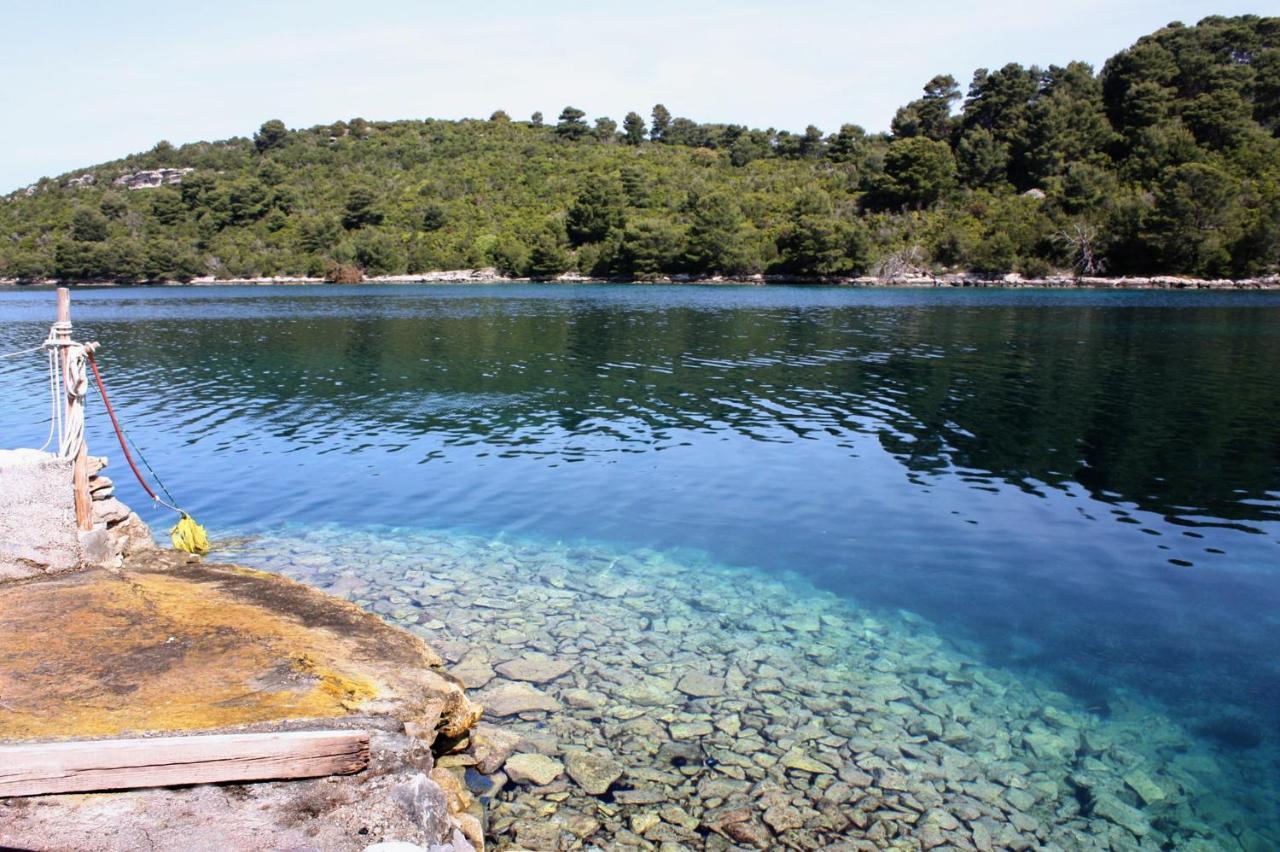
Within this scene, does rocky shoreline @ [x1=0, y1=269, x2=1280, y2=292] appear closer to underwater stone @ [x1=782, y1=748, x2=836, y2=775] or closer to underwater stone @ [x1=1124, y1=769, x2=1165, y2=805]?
underwater stone @ [x1=1124, y1=769, x2=1165, y2=805]

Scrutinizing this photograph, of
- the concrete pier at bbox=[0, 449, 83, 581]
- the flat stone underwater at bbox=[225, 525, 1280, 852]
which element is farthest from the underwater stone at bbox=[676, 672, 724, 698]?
the concrete pier at bbox=[0, 449, 83, 581]

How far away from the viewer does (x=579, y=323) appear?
190ft

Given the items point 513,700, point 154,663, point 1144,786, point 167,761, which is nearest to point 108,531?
point 154,663

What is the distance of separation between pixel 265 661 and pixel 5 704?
6.48 ft

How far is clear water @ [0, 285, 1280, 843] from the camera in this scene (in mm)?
11453

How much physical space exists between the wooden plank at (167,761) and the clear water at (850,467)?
8.07 meters

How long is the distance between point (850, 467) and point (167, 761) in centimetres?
1681

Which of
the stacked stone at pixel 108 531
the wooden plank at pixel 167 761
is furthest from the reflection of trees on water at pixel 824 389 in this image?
the wooden plank at pixel 167 761

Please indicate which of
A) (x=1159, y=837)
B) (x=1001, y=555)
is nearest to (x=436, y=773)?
(x=1159, y=837)

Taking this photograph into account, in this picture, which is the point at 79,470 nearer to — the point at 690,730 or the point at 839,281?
the point at 690,730

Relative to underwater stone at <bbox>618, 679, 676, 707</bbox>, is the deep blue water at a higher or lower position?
higher

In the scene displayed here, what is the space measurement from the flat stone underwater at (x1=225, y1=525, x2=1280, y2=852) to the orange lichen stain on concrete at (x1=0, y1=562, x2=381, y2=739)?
1.79 meters

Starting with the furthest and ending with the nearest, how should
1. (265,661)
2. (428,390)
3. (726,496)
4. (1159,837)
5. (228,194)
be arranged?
(228,194), (428,390), (726,496), (265,661), (1159,837)

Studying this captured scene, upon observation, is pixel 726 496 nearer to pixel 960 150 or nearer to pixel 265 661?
pixel 265 661
